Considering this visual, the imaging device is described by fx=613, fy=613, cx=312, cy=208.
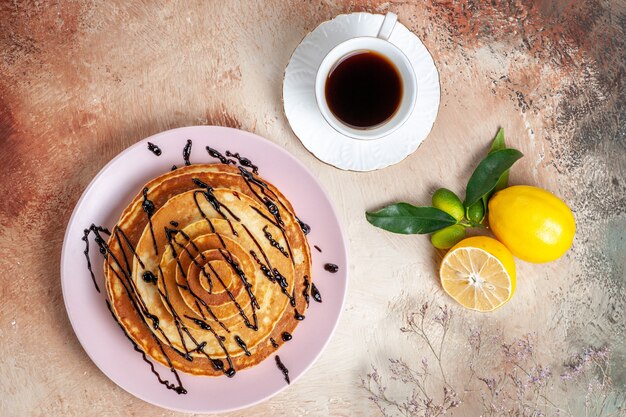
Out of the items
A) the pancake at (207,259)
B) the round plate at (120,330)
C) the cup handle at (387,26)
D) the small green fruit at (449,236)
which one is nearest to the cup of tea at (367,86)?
the cup handle at (387,26)

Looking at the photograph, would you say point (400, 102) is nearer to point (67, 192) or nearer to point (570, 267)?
point (570, 267)

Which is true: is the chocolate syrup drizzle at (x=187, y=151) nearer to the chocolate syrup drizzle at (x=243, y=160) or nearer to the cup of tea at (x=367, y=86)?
the chocolate syrup drizzle at (x=243, y=160)

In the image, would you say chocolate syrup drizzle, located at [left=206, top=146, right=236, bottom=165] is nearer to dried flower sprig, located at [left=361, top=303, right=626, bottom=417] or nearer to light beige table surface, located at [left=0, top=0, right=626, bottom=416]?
light beige table surface, located at [left=0, top=0, right=626, bottom=416]

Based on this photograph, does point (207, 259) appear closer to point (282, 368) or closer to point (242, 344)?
point (242, 344)

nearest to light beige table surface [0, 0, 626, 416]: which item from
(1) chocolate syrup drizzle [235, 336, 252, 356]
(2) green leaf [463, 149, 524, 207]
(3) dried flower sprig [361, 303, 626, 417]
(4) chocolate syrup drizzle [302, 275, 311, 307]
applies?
(3) dried flower sprig [361, 303, 626, 417]

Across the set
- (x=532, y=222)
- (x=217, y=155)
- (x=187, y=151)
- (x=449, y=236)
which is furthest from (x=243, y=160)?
(x=532, y=222)
